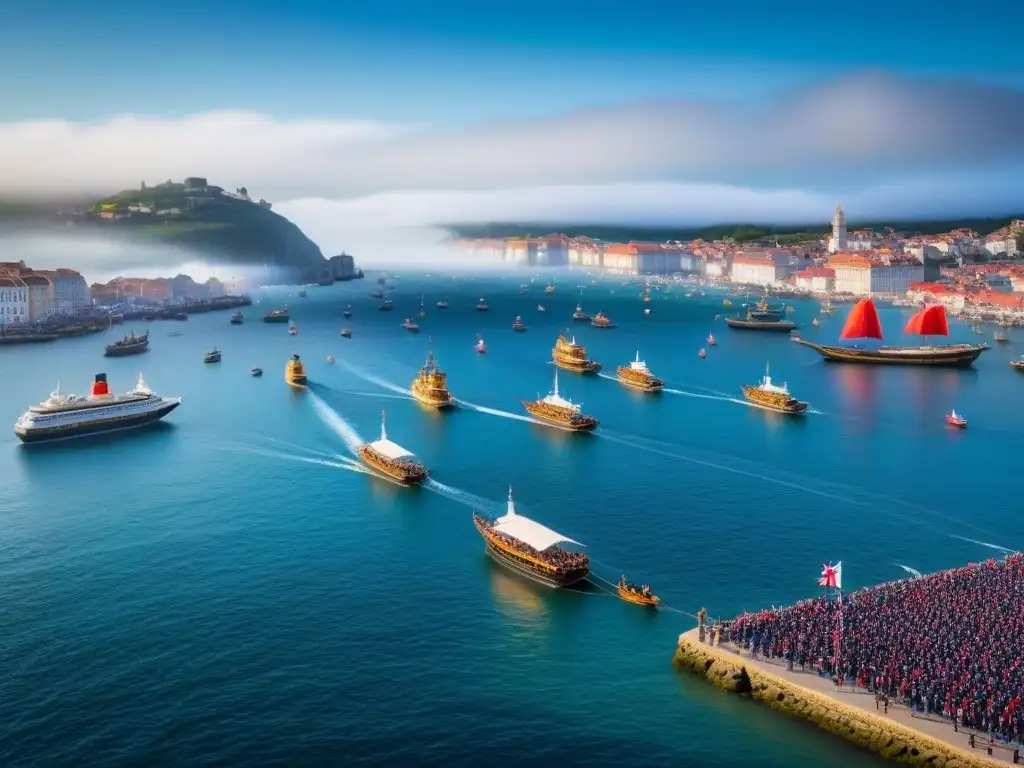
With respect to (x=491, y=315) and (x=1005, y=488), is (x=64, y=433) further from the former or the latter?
(x=491, y=315)

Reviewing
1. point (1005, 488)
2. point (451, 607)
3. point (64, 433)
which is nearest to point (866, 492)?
point (1005, 488)

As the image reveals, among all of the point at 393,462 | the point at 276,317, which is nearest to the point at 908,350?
the point at 393,462

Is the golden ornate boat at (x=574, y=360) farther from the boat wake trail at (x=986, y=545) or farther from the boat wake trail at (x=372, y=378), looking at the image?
the boat wake trail at (x=986, y=545)

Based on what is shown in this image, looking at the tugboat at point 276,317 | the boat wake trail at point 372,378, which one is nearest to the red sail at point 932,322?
the boat wake trail at point 372,378

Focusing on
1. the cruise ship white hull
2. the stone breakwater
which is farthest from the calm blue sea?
the cruise ship white hull

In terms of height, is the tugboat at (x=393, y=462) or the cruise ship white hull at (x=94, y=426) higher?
the cruise ship white hull at (x=94, y=426)

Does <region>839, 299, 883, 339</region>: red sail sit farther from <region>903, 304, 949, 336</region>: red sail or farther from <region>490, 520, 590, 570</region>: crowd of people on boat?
<region>490, 520, 590, 570</region>: crowd of people on boat

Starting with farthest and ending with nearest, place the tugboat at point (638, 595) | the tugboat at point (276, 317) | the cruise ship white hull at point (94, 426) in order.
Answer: the tugboat at point (276, 317)
the cruise ship white hull at point (94, 426)
the tugboat at point (638, 595)
